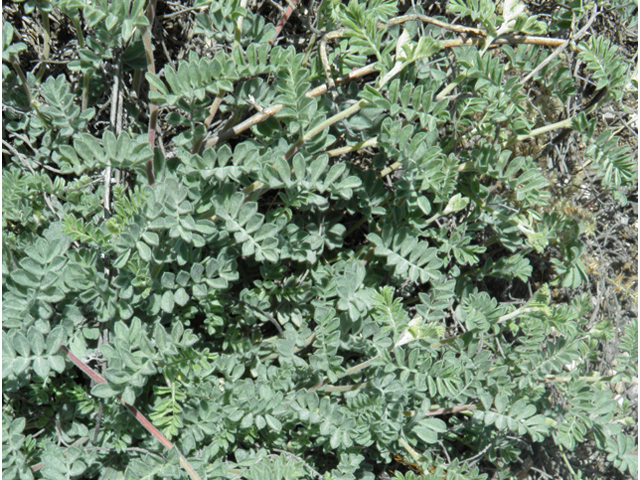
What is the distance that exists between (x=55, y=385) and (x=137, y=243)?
0.55 m

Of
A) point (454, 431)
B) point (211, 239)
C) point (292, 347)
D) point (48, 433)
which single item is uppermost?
point (211, 239)

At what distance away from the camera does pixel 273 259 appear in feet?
4.42

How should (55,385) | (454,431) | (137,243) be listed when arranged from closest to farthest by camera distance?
(137,243)
(55,385)
(454,431)

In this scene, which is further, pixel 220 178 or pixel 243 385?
pixel 243 385

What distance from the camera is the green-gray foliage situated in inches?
51.1

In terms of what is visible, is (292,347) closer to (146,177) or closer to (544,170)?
(146,177)

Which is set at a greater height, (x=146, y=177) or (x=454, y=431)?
(x=146, y=177)

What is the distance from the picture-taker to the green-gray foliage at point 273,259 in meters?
1.30

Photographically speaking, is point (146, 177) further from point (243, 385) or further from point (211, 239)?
point (243, 385)

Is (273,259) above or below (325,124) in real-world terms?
below

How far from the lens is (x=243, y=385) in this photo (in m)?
1.46

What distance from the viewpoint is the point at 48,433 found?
1.55 metres

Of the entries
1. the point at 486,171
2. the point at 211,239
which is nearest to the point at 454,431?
the point at 486,171

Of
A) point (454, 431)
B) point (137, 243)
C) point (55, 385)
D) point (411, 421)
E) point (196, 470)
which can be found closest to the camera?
point (137, 243)
